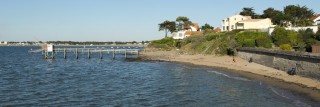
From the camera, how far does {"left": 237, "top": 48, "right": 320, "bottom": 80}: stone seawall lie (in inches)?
1319

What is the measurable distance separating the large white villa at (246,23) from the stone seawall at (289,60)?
28.5m

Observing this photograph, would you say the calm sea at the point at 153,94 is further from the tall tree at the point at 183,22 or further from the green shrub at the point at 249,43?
the tall tree at the point at 183,22

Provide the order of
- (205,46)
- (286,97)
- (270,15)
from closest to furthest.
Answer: (286,97), (205,46), (270,15)

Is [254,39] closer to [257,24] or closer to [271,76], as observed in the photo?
[257,24]

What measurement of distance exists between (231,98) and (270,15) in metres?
74.4

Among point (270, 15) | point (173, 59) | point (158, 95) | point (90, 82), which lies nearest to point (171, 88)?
point (158, 95)

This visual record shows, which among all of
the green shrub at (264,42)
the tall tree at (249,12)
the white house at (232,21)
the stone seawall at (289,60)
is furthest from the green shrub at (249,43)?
the tall tree at (249,12)

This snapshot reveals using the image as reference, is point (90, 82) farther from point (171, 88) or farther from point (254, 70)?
point (254, 70)

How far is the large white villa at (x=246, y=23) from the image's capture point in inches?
3356

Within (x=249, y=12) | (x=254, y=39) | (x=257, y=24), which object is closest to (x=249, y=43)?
(x=254, y=39)

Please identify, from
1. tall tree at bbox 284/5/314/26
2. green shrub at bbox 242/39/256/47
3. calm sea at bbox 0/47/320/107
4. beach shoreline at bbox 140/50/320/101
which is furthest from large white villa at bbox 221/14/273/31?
calm sea at bbox 0/47/320/107

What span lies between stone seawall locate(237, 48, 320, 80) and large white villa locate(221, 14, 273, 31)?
2852 centimetres

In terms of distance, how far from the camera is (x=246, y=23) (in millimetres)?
87438

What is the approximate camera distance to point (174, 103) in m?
25.9
